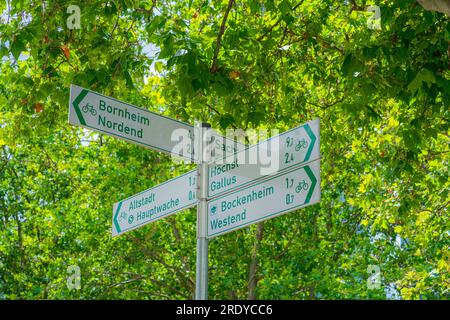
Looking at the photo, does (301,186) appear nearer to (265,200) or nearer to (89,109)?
(265,200)

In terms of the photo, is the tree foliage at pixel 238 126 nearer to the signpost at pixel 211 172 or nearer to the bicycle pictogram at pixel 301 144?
the signpost at pixel 211 172

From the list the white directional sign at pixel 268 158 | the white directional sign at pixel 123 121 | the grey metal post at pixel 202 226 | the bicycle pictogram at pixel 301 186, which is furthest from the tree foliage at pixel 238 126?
the bicycle pictogram at pixel 301 186

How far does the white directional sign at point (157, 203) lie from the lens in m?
5.62

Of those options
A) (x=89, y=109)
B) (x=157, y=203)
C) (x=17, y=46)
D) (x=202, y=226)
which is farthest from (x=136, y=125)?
(x=17, y=46)

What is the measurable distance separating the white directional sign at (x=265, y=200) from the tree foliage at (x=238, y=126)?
172cm

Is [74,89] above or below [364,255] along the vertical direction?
below

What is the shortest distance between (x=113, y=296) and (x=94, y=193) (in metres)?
2.03

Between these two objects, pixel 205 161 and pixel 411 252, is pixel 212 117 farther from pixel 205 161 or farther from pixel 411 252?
pixel 411 252

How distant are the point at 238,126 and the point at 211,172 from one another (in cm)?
262

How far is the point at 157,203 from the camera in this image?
5.80 meters

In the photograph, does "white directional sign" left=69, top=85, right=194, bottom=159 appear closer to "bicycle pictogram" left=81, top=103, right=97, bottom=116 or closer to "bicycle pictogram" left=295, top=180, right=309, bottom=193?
"bicycle pictogram" left=81, top=103, right=97, bottom=116

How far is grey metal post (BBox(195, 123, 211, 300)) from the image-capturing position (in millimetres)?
5059

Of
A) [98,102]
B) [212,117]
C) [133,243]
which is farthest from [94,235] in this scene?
[98,102]

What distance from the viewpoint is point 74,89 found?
5516 mm
